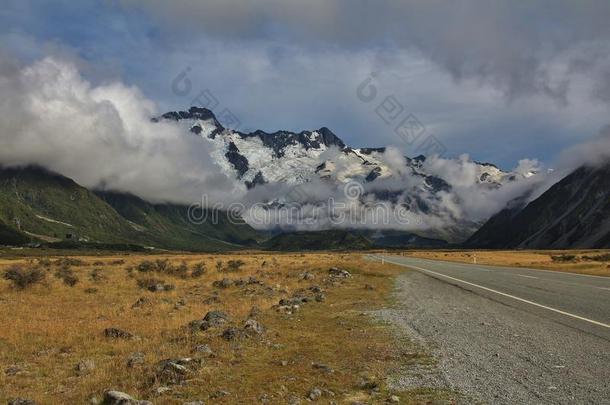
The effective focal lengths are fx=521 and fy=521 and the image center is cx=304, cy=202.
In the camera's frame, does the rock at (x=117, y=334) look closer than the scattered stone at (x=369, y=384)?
No

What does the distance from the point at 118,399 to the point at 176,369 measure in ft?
6.73

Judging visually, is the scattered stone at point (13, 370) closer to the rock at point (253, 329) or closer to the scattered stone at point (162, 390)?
the scattered stone at point (162, 390)

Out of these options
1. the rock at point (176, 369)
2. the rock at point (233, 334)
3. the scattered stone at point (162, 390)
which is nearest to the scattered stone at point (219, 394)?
the scattered stone at point (162, 390)

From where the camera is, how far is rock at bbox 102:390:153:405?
9273 mm

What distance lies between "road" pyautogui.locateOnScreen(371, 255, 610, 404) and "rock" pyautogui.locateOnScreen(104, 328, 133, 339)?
8.97 metres

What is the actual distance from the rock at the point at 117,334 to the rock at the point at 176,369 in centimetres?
528

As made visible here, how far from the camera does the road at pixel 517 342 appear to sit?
30.8 ft

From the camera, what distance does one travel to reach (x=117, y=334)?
17.1 m

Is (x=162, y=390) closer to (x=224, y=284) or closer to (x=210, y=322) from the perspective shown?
(x=210, y=322)

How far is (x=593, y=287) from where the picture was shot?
2648cm

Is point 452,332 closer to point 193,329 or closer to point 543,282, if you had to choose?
point 193,329

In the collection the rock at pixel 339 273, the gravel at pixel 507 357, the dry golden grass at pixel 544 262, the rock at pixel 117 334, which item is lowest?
the rock at pixel 117 334

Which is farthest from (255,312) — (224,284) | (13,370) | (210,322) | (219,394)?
(224,284)

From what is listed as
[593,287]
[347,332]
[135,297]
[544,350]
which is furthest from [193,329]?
[593,287]
